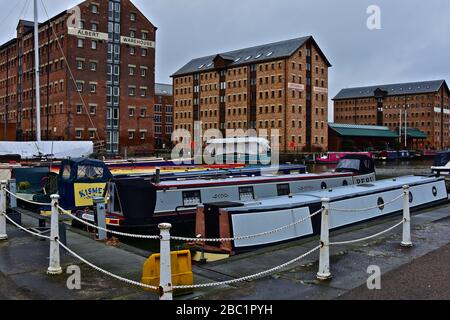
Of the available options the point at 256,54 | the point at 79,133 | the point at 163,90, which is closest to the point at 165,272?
the point at 79,133

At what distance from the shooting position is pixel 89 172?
18.9 metres

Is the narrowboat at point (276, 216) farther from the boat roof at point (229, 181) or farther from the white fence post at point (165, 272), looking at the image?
the white fence post at point (165, 272)

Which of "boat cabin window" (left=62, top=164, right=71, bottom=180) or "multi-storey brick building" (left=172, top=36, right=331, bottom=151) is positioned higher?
"multi-storey brick building" (left=172, top=36, right=331, bottom=151)

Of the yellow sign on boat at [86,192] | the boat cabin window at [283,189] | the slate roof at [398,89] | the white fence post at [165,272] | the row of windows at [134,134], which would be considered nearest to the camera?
the white fence post at [165,272]

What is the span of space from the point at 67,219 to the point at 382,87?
126985 mm

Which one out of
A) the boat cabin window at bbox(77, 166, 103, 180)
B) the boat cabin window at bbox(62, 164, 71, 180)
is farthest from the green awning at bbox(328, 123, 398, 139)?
the boat cabin window at bbox(62, 164, 71, 180)

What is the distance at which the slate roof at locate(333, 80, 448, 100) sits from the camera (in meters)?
124

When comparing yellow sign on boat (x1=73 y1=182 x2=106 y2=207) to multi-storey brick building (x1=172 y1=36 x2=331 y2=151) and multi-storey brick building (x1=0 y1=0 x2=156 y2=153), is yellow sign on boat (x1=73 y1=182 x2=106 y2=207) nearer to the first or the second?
multi-storey brick building (x1=0 y1=0 x2=156 y2=153)

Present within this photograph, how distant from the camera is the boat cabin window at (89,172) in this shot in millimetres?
18688

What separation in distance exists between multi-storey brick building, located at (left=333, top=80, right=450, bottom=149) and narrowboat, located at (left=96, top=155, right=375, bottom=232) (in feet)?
360

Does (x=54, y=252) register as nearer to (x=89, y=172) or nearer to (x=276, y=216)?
(x=276, y=216)

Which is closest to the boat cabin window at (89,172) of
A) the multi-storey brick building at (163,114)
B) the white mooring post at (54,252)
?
the white mooring post at (54,252)

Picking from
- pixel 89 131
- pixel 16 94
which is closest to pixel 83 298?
pixel 89 131
